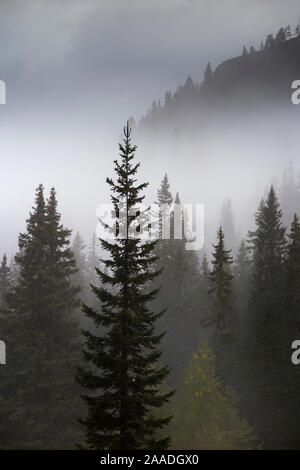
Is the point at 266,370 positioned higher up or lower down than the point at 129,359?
lower down

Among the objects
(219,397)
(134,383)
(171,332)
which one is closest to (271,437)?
(219,397)

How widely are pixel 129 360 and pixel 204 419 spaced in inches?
704

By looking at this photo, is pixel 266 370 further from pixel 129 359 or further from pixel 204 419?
pixel 129 359

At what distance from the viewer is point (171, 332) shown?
47.7m

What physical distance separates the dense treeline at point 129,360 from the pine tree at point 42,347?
9cm

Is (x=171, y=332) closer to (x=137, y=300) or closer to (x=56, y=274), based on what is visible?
(x=56, y=274)

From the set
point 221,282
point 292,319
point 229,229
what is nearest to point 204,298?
point 221,282

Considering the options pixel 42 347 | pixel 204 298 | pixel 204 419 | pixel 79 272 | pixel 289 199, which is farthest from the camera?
pixel 289 199

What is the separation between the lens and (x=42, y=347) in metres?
26.4

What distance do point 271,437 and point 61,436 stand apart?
20062 mm

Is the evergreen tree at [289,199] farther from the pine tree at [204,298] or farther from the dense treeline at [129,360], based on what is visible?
the dense treeline at [129,360]

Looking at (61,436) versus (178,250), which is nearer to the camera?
(61,436)

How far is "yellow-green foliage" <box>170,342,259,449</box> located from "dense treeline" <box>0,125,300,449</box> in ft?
0.30

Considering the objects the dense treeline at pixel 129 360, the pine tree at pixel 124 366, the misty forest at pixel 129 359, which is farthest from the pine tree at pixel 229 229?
the pine tree at pixel 124 366
